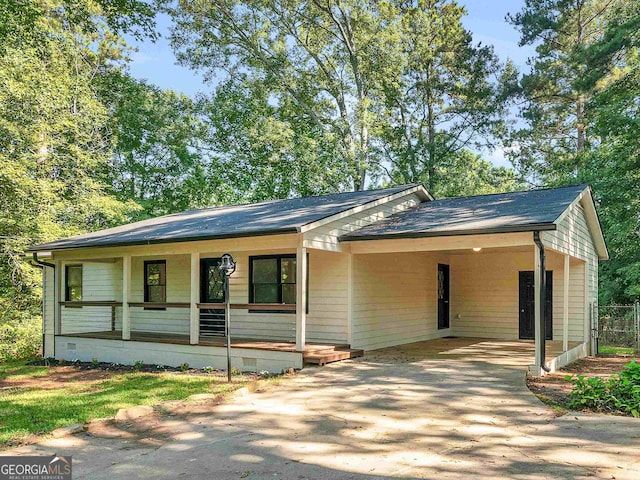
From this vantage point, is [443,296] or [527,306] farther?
[443,296]

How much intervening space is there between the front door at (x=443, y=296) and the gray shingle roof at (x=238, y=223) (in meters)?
2.82

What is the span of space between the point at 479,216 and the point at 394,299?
322cm

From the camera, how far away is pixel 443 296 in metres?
14.8

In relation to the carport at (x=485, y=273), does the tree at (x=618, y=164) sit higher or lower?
higher

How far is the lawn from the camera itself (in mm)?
6617

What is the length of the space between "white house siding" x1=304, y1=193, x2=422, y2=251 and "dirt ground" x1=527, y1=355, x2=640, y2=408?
4.25 metres

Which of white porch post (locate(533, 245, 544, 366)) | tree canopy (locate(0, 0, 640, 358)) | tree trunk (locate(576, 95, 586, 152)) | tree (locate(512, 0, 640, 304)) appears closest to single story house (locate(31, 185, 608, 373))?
white porch post (locate(533, 245, 544, 366))

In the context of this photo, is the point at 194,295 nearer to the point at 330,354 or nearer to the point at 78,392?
the point at 78,392

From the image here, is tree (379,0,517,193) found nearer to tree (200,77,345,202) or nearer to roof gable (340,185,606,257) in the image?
tree (200,77,345,202)

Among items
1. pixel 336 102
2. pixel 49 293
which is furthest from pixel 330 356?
pixel 336 102

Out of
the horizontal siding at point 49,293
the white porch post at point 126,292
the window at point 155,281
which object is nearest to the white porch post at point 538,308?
the white porch post at point 126,292

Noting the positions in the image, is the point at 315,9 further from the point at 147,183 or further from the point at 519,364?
the point at 519,364

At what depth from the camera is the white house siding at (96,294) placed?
1509cm

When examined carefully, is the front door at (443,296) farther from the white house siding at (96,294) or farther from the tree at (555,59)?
the tree at (555,59)
